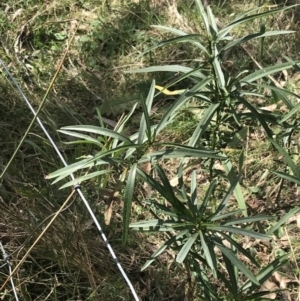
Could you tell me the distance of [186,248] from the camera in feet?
4.88

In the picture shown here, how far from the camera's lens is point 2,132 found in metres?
2.83

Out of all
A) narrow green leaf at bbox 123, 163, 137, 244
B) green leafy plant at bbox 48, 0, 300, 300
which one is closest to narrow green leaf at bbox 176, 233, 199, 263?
green leafy plant at bbox 48, 0, 300, 300

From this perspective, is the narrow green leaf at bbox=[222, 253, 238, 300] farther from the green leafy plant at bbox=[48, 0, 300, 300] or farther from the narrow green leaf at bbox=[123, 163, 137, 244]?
the narrow green leaf at bbox=[123, 163, 137, 244]

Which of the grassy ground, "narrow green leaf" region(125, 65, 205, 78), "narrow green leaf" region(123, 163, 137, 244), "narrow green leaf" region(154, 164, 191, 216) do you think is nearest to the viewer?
"narrow green leaf" region(123, 163, 137, 244)

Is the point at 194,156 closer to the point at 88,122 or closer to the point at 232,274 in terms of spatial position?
the point at 232,274

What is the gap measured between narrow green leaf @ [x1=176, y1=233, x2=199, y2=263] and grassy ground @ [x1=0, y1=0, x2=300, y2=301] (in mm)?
514

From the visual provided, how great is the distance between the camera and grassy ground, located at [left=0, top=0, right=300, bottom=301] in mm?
2193

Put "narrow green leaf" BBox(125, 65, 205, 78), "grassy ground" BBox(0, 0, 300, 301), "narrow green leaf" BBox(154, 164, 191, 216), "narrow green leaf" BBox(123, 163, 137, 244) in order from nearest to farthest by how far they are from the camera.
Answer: "narrow green leaf" BBox(123, 163, 137, 244) → "narrow green leaf" BBox(154, 164, 191, 216) → "narrow green leaf" BBox(125, 65, 205, 78) → "grassy ground" BBox(0, 0, 300, 301)

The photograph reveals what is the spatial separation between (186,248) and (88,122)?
154cm

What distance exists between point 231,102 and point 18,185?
1.21m

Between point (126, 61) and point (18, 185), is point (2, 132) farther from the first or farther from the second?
point (126, 61)

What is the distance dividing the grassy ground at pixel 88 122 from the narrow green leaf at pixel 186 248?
0.51m

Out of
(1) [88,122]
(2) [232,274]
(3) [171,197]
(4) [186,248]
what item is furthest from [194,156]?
(1) [88,122]

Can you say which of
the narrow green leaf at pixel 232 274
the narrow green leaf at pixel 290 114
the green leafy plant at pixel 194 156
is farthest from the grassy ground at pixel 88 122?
the narrow green leaf at pixel 232 274
